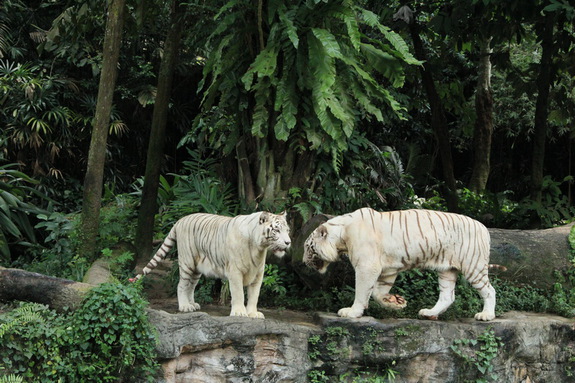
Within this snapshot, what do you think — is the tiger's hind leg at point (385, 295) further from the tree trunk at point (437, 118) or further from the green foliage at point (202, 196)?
the tree trunk at point (437, 118)

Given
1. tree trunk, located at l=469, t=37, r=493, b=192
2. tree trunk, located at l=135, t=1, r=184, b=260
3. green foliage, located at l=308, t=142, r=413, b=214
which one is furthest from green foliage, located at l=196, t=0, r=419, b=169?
tree trunk, located at l=469, t=37, r=493, b=192

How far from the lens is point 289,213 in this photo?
366 inches

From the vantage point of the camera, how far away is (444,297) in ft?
24.6

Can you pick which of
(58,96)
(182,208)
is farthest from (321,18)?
(58,96)

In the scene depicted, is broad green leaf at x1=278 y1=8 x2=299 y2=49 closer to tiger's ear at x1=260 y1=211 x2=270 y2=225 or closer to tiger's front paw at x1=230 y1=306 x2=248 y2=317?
tiger's ear at x1=260 y1=211 x2=270 y2=225

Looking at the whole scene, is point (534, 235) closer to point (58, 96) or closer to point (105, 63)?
point (105, 63)

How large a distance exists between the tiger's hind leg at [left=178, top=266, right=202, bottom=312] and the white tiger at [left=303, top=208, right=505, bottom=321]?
1.42 meters

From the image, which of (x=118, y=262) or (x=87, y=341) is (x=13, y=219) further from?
(x=87, y=341)

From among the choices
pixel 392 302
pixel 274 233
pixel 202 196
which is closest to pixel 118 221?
pixel 202 196

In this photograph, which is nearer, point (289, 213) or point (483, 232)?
point (483, 232)

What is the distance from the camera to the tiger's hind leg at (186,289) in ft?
25.1

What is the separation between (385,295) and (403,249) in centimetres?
63

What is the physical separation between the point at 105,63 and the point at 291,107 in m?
2.39

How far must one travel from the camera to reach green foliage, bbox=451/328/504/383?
7.25 m
